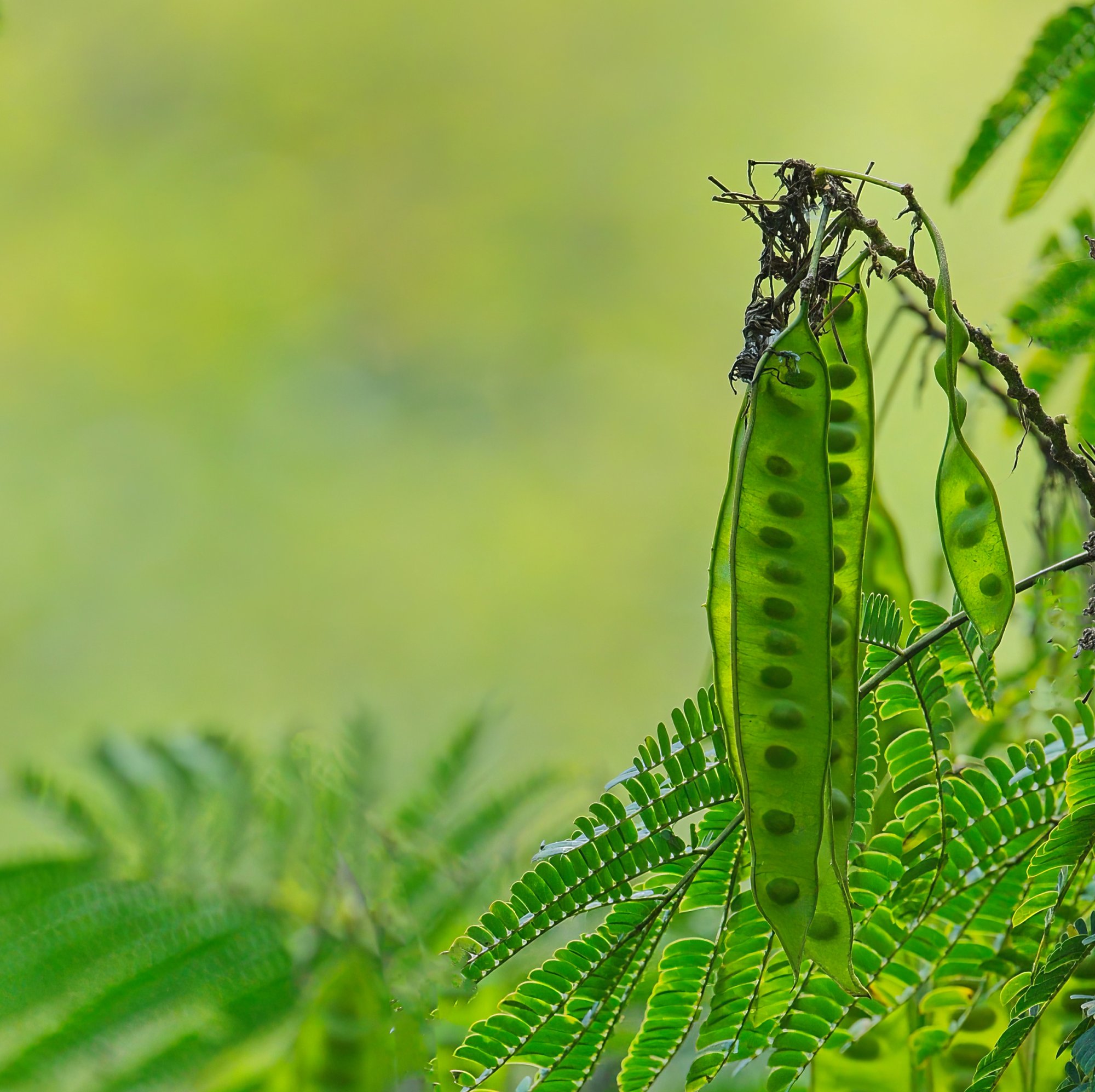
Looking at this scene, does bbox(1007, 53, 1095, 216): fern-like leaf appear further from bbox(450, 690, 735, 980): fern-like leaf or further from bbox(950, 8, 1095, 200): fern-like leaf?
bbox(450, 690, 735, 980): fern-like leaf

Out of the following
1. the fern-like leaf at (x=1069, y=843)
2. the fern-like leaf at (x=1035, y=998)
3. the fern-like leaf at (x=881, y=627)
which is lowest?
the fern-like leaf at (x=1035, y=998)

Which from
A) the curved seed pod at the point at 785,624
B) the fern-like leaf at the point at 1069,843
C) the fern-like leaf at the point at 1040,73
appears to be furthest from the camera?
the fern-like leaf at the point at 1040,73

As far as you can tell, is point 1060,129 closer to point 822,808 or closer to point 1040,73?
point 1040,73

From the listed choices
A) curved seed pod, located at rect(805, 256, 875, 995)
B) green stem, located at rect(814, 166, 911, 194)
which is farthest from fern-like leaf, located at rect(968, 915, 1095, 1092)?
green stem, located at rect(814, 166, 911, 194)

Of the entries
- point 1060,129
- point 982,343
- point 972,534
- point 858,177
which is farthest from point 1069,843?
point 1060,129

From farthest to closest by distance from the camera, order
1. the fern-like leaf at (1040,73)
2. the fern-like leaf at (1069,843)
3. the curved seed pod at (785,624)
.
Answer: the fern-like leaf at (1040,73) → the fern-like leaf at (1069,843) → the curved seed pod at (785,624)

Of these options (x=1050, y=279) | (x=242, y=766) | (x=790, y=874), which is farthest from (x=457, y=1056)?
(x=242, y=766)

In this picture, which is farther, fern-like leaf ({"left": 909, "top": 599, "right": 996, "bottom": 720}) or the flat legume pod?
fern-like leaf ({"left": 909, "top": 599, "right": 996, "bottom": 720})

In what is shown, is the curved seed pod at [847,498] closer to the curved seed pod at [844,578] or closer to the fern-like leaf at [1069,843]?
the curved seed pod at [844,578]

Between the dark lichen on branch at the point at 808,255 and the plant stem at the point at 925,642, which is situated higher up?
the dark lichen on branch at the point at 808,255

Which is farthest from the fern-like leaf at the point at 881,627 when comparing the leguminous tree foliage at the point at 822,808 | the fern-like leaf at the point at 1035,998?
the fern-like leaf at the point at 1035,998
